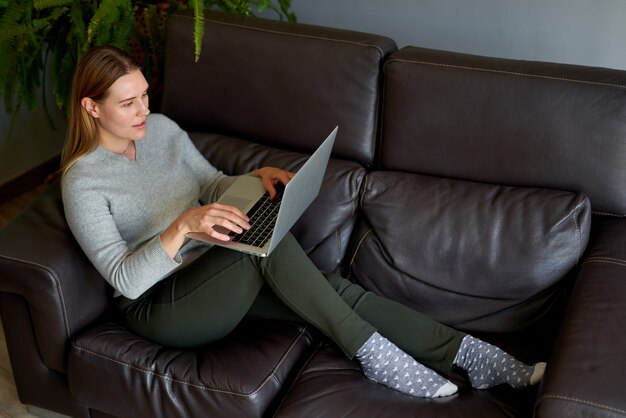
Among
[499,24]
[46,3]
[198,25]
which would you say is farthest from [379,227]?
[46,3]

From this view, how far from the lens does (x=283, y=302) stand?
6.25ft

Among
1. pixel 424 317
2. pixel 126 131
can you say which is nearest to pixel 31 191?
pixel 126 131

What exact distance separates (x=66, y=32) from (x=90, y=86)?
0.77 metres

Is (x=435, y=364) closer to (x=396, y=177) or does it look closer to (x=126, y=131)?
(x=396, y=177)

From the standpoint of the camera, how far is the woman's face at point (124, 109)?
1860 mm

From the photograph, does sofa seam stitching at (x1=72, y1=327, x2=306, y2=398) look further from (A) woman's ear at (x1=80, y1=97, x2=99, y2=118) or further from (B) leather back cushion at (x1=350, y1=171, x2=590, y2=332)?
(A) woman's ear at (x1=80, y1=97, x2=99, y2=118)

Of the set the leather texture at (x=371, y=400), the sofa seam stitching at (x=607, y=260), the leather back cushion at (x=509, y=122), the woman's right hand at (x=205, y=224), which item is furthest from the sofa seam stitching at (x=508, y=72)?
the leather texture at (x=371, y=400)

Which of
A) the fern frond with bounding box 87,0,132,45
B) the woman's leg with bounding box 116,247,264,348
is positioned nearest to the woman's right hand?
the woman's leg with bounding box 116,247,264,348

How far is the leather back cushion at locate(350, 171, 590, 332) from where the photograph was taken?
1.93 meters

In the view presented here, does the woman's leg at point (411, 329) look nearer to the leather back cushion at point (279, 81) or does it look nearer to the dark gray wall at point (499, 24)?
the leather back cushion at point (279, 81)

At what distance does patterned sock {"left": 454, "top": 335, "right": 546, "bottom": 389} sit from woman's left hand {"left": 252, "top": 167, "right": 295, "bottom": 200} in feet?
1.92

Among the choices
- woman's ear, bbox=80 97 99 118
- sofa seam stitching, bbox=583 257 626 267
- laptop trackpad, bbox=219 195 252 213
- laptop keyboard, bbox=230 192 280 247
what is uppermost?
woman's ear, bbox=80 97 99 118

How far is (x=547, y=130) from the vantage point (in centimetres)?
195

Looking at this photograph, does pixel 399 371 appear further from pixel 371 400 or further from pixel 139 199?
pixel 139 199
